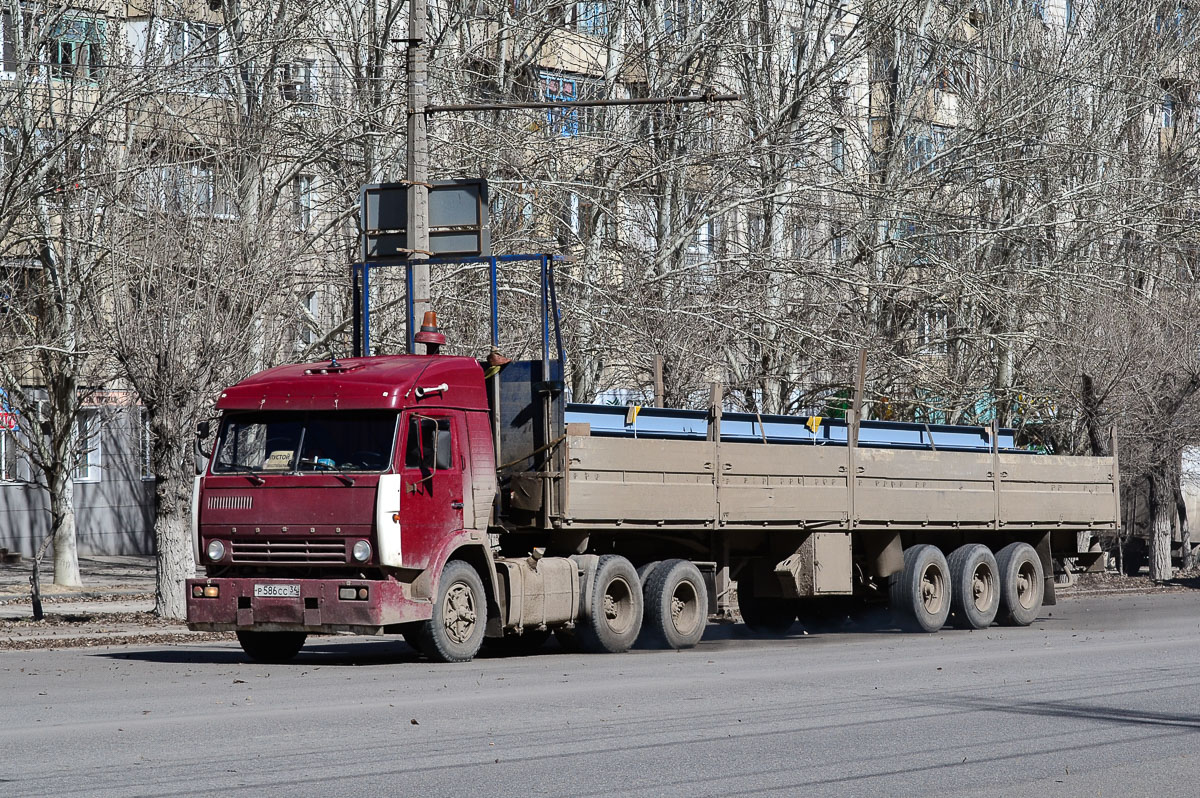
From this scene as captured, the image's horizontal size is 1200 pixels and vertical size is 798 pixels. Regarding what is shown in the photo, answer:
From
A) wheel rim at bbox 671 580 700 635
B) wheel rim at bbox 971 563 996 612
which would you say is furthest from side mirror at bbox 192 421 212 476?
wheel rim at bbox 971 563 996 612

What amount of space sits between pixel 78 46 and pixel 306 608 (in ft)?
42.7

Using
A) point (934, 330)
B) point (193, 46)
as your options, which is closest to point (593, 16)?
point (193, 46)

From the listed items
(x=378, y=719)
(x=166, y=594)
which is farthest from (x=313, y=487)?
(x=166, y=594)

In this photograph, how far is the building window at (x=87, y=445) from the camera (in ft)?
103

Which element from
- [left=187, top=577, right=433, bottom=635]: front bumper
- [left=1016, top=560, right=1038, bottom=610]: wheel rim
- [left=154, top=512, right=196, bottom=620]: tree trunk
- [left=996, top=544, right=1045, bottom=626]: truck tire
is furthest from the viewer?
[left=1016, top=560, right=1038, bottom=610]: wheel rim

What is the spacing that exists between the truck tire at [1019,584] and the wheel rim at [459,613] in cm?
921

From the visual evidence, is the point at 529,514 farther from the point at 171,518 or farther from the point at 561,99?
the point at 561,99

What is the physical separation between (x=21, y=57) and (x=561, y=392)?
411 inches

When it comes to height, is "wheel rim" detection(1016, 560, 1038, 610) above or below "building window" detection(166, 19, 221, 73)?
below

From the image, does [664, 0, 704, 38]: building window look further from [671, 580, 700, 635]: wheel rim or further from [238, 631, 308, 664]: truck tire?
[238, 631, 308, 664]: truck tire

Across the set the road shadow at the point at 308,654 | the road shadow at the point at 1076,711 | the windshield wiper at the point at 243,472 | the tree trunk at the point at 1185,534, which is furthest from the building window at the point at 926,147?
the road shadow at the point at 1076,711

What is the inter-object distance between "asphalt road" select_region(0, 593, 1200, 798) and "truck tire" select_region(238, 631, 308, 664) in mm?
226

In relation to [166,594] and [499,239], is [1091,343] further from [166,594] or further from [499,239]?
[166,594]

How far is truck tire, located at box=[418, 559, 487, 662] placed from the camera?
15.0 m
